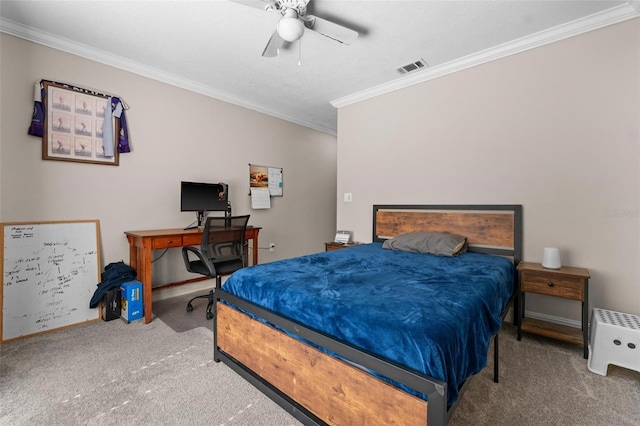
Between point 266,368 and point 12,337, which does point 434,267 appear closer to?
point 266,368

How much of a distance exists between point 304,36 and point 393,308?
2482 millimetres

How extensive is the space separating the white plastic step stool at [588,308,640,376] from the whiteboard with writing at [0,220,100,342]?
4252 millimetres

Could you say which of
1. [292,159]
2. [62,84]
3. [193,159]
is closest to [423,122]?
[292,159]

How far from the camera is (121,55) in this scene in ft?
9.64

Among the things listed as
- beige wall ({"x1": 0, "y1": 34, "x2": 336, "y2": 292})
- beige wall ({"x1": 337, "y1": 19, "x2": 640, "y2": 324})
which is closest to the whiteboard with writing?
beige wall ({"x1": 0, "y1": 34, "x2": 336, "y2": 292})

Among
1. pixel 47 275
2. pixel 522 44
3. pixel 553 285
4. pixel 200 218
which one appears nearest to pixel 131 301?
pixel 47 275

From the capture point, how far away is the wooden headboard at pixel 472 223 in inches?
107

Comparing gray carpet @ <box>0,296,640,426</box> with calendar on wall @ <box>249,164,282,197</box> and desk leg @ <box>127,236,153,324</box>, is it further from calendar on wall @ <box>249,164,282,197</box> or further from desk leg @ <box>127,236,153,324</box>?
calendar on wall @ <box>249,164,282,197</box>

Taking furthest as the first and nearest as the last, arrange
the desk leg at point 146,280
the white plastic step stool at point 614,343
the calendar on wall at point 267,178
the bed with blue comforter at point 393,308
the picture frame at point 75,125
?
the calendar on wall at point 267,178 < the desk leg at point 146,280 < the picture frame at point 75,125 < the white plastic step stool at point 614,343 < the bed with blue comforter at point 393,308

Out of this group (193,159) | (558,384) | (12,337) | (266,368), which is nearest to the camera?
(266,368)

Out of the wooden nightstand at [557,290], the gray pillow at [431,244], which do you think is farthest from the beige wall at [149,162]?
the wooden nightstand at [557,290]

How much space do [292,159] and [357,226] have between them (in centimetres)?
180

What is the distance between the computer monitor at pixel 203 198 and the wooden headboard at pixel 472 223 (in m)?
2.19

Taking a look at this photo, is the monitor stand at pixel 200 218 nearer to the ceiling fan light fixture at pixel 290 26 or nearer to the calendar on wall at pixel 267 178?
the calendar on wall at pixel 267 178
